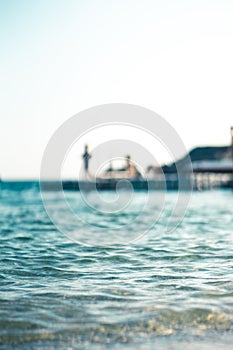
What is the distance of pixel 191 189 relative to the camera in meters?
76.1

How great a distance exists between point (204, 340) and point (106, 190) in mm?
91462

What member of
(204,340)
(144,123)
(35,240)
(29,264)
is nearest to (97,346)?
(204,340)

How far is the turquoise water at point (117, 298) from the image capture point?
4.47 metres

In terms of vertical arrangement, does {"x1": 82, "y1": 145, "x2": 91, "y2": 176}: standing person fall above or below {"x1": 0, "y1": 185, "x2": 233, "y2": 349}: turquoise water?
above

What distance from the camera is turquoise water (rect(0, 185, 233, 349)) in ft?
14.7

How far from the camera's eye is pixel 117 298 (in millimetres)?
6023

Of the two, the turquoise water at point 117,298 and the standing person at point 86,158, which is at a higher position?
the standing person at point 86,158

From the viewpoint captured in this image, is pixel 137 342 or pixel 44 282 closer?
pixel 137 342

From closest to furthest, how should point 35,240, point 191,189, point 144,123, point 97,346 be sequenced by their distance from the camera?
point 97,346
point 35,240
point 144,123
point 191,189

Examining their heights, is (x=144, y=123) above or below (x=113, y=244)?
above

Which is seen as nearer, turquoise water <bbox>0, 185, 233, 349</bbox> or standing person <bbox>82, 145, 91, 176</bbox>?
turquoise water <bbox>0, 185, 233, 349</bbox>

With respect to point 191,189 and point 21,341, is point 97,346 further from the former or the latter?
point 191,189

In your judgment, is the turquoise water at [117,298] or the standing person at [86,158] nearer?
the turquoise water at [117,298]

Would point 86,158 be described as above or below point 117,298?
above
